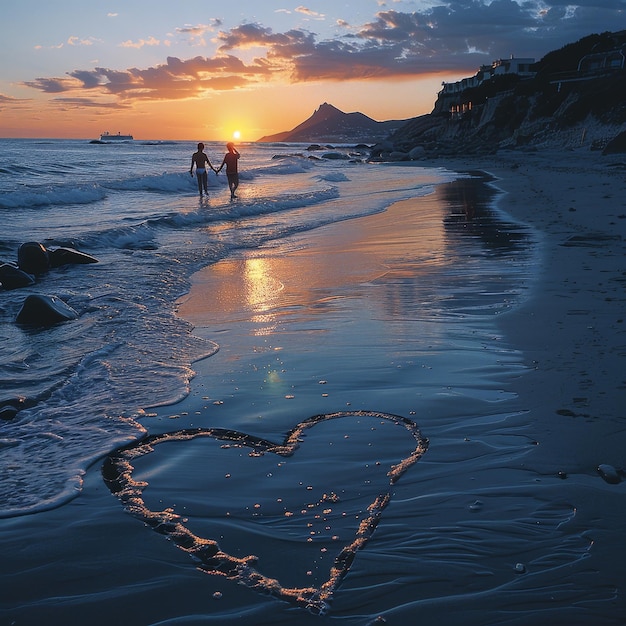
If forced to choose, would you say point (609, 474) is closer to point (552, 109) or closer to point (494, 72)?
point (552, 109)

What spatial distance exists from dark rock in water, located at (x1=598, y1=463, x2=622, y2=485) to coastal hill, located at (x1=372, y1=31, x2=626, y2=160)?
31727 mm

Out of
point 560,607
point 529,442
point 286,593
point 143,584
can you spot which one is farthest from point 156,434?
point 560,607

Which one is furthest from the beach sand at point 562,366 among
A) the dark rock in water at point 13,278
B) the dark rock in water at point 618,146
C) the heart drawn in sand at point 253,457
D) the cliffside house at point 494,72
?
the cliffside house at point 494,72

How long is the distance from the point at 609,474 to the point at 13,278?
7.53m

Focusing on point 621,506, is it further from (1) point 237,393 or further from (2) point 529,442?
(1) point 237,393

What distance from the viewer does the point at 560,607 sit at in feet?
6.32

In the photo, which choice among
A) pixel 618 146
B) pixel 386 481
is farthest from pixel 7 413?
pixel 618 146

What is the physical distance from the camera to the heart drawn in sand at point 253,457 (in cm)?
208

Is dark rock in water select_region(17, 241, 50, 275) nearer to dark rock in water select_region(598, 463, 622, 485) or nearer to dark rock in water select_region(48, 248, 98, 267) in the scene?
dark rock in water select_region(48, 248, 98, 267)

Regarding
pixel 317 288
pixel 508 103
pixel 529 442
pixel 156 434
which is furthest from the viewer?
pixel 508 103

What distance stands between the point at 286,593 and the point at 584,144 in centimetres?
4684

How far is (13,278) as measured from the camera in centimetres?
809

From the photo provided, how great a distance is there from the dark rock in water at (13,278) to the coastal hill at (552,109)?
2967 cm

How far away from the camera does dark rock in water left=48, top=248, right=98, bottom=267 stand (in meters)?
9.33
